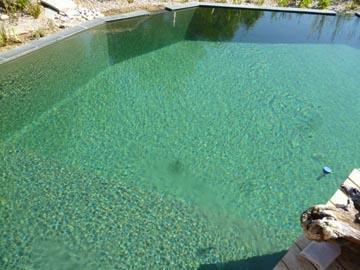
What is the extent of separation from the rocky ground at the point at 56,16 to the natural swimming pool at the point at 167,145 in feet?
1.73

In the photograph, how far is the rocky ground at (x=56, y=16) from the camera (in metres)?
6.71

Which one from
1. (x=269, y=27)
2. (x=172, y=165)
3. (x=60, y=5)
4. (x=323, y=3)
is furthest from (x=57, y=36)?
(x=323, y=3)

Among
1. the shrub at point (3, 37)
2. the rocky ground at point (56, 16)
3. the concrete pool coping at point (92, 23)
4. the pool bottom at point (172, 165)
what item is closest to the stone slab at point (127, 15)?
the concrete pool coping at point (92, 23)

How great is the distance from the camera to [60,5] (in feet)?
26.0

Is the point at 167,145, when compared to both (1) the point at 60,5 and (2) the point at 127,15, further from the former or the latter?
(1) the point at 60,5

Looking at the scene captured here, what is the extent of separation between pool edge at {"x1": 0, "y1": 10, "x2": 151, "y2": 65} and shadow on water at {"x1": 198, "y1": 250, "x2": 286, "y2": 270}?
195 inches

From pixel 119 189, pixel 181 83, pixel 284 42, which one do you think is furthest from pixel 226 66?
pixel 119 189

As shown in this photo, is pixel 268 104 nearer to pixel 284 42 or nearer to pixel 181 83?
pixel 181 83

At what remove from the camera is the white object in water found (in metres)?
2.76

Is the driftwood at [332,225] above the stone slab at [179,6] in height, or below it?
below

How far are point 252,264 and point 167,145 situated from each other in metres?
2.09

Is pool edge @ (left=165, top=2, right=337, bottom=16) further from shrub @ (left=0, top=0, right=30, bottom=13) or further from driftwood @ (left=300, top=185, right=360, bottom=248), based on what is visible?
driftwood @ (left=300, top=185, right=360, bottom=248)

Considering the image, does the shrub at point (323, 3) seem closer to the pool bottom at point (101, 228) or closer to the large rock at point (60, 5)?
the large rock at point (60, 5)

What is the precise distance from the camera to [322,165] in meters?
4.85
